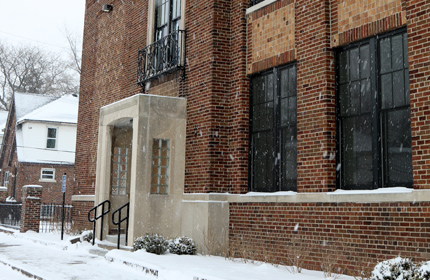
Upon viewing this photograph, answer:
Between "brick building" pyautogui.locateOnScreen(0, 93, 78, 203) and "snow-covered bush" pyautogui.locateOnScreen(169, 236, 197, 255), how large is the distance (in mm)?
26567

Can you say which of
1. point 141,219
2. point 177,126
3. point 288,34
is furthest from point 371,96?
point 141,219

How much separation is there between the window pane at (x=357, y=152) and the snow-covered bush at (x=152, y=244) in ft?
14.9

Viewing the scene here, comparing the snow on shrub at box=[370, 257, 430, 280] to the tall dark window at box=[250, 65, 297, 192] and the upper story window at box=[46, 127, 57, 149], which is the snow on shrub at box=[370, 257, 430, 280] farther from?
the upper story window at box=[46, 127, 57, 149]

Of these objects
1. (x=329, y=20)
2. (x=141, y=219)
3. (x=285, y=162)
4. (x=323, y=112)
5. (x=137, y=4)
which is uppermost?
(x=137, y=4)

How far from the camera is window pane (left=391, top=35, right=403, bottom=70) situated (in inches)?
352

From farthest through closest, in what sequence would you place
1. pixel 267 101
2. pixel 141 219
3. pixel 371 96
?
1. pixel 141 219
2. pixel 267 101
3. pixel 371 96

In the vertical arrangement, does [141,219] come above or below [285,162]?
below

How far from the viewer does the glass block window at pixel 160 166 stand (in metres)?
13.5

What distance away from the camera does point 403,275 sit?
6.38 metres

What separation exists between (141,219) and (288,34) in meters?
5.92

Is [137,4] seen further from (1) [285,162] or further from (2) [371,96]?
(2) [371,96]

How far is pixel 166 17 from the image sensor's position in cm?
1558

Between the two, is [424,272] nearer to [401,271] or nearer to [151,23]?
[401,271]

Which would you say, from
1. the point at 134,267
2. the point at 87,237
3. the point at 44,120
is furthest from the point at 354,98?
the point at 44,120
